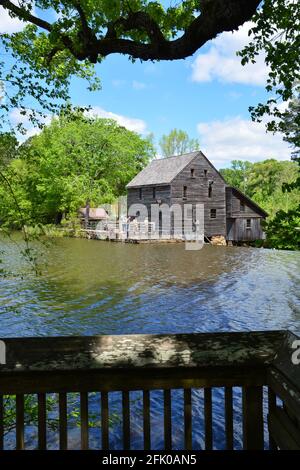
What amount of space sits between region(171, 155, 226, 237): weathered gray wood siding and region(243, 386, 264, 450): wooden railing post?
154ft

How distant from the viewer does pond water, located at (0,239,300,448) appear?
1252 cm

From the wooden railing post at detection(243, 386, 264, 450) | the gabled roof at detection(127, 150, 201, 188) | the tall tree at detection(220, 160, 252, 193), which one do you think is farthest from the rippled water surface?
the tall tree at detection(220, 160, 252, 193)

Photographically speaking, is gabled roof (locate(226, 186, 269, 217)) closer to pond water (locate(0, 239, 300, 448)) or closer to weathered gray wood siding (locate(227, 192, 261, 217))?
weathered gray wood siding (locate(227, 192, 261, 217))

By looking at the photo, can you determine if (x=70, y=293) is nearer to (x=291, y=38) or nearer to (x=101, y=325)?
(x=101, y=325)

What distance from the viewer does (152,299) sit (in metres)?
17.2

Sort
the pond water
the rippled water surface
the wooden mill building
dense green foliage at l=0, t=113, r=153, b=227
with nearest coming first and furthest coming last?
1. the pond water
2. the rippled water surface
3. the wooden mill building
4. dense green foliage at l=0, t=113, r=153, b=227

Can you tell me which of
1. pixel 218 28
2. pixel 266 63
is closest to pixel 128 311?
pixel 266 63

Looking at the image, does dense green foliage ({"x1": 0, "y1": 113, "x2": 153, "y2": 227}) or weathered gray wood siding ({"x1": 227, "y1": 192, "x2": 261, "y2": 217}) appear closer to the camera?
weathered gray wood siding ({"x1": 227, "y1": 192, "x2": 261, "y2": 217})

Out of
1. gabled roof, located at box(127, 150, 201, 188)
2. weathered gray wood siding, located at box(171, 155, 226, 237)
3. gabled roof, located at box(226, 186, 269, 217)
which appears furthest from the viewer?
Result: gabled roof, located at box(127, 150, 201, 188)

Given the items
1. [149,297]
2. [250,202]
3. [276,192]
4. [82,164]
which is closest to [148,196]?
[82,164]

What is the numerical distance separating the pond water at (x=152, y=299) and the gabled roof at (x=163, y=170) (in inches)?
906

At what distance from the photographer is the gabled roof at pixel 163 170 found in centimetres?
5034
